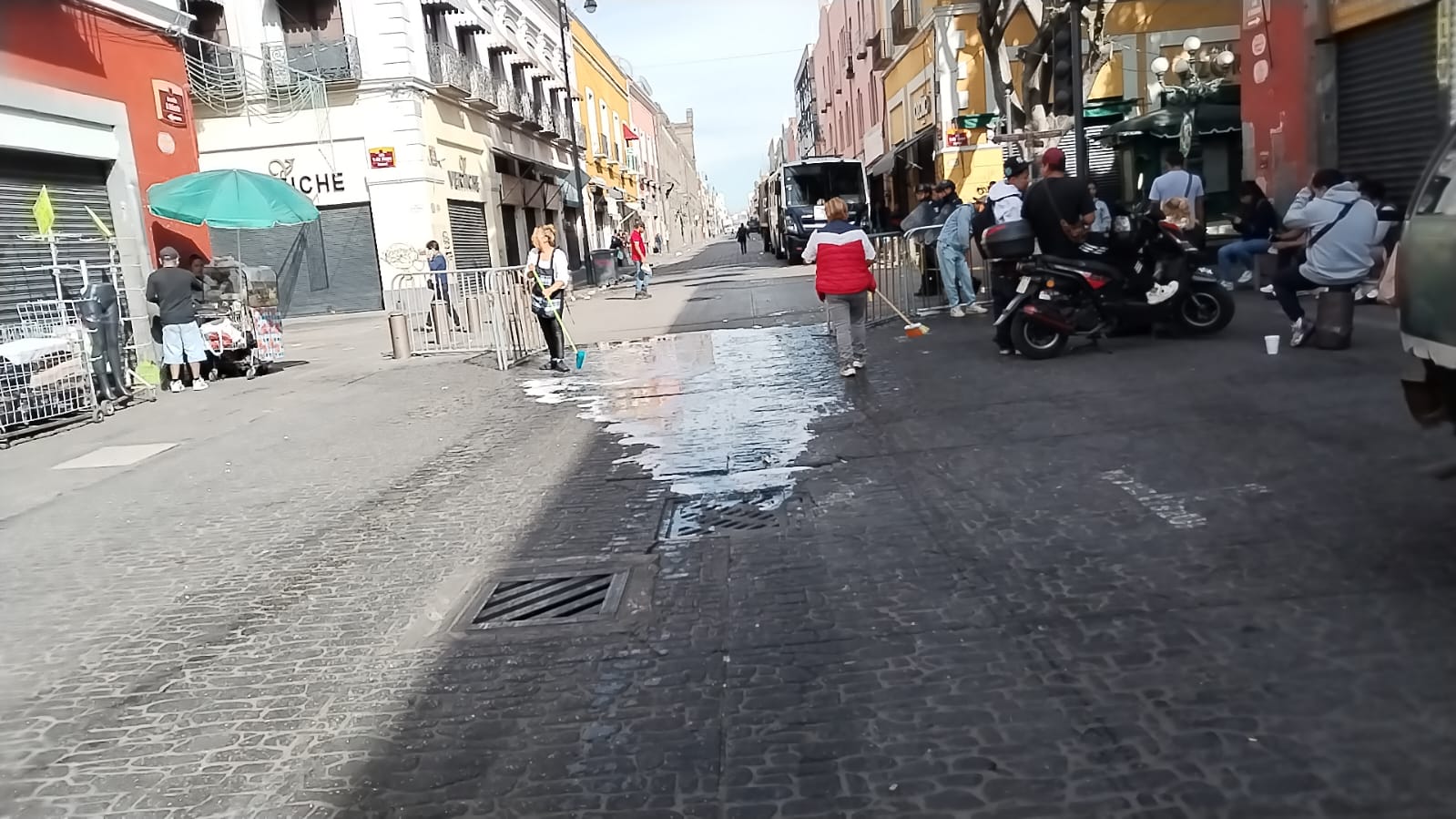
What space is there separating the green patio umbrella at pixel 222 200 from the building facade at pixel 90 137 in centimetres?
51

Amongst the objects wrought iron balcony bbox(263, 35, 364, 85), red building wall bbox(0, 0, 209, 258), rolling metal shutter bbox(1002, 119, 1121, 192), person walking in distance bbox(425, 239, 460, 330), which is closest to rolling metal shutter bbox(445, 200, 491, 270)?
wrought iron balcony bbox(263, 35, 364, 85)

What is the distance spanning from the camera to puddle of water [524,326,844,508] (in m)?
6.65

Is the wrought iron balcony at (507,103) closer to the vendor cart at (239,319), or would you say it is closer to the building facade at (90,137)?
the building facade at (90,137)

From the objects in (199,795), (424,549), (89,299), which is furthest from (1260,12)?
(199,795)

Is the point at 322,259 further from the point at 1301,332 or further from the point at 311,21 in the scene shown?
the point at 1301,332

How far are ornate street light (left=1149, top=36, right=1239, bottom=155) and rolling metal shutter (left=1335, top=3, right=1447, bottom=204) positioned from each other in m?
3.91

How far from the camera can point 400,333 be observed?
48.5 ft

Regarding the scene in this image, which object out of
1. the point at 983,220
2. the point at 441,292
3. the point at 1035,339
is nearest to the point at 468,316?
the point at 441,292

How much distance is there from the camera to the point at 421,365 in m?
14.0

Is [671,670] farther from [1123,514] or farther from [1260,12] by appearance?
[1260,12]

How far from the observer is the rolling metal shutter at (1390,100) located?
1163 centimetres

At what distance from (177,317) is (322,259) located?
1401cm

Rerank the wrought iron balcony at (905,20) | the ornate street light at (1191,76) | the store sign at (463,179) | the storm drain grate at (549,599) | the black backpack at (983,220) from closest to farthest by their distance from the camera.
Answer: the storm drain grate at (549,599) < the black backpack at (983,220) < the ornate street light at (1191,76) < the store sign at (463,179) < the wrought iron balcony at (905,20)

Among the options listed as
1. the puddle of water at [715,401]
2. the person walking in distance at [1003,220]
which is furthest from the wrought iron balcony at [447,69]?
the person walking in distance at [1003,220]
